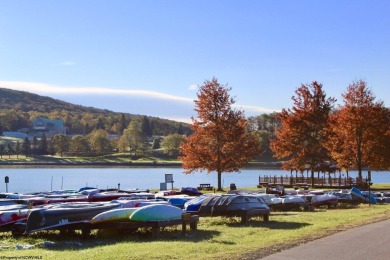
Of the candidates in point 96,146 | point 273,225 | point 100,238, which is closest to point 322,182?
point 273,225

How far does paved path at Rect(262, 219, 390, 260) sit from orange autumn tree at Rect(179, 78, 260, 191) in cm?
3060

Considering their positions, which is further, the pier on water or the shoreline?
the shoreline

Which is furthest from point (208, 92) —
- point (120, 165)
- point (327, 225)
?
point (120, 165)

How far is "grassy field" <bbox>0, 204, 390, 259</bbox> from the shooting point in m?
13.8

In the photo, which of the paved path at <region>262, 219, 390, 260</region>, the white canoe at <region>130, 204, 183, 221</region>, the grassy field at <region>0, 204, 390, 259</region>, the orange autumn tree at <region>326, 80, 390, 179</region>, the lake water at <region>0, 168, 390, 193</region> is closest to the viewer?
the paved path at <region>262, 219, 390, 260</region>

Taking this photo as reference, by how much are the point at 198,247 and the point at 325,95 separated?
39126 millimetres

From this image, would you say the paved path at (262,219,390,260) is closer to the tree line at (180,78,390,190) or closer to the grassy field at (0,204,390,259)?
the grassy field at (0,204,390,259)

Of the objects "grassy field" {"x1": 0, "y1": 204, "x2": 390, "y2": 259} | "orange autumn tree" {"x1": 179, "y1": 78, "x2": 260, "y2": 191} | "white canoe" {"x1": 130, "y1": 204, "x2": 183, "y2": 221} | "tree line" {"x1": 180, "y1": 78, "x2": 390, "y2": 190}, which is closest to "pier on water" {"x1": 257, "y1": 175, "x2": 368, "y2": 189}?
"tree line" {"x1": 180, "y1": 78, "x2": 390, "y2": 190}

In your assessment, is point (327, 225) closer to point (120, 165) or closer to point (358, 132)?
point (358, 132)

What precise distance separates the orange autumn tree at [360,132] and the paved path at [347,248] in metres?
31.4

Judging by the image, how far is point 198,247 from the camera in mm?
14898

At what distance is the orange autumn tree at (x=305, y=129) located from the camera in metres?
50.7

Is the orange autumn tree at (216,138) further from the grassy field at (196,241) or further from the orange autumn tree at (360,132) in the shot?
the grassy field at (196,241)

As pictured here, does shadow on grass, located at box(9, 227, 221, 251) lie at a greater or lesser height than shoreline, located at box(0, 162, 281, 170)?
lesser
